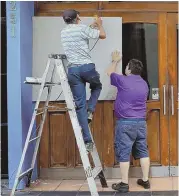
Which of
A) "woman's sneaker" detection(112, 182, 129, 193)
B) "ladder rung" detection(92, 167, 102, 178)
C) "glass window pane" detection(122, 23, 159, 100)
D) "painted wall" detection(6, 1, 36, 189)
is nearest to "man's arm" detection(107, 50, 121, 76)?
"glass window pane" detection(122, 23, 159, 100)

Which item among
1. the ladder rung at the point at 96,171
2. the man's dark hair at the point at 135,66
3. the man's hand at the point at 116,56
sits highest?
the man's hand at the point at 116,56

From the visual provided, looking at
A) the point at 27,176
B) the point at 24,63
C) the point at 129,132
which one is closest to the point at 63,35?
the point at 24,63

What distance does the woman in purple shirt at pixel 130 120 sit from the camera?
535cm

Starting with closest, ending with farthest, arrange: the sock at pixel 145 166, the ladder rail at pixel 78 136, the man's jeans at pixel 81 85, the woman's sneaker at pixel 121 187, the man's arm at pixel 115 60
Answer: the ladder rail at pixel 78 136
the man's jeans at pixel 81 85
the woman's sneaker at pixel 121 187
the sock at pixel 145 166
the man's arm at pixel 115 60

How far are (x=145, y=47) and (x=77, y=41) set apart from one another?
136cm

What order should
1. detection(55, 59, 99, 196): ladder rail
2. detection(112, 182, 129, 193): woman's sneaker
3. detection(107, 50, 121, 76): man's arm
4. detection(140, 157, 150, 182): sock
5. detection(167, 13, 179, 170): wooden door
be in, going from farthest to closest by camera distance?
1. detection(167, 13, 179, 170): wooden door
2. detection(107, 50, 121, 76): man's arm
3. detection(140, 157, 150, 182): sock
4. detection(112, 182, 129, 193): woman's sneaker
5. detection(55, 59, 99, 196): ladder rail

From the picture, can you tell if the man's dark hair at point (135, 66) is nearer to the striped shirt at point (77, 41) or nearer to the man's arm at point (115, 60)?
the man's arm at point (115, 60)

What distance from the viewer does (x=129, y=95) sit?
17.6 ft

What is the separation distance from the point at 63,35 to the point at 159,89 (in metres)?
1.70

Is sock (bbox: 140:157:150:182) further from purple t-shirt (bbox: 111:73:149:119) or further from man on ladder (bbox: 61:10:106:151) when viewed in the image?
man on ladder (bbox: 61:10:106:151)

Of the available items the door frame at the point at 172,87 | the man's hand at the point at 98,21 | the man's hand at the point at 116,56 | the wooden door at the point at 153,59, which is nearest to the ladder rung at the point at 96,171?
the wooden door at the point at 153,59

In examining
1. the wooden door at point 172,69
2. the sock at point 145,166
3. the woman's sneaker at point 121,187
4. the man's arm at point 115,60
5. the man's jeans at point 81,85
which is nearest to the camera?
the man's jeans at point 81,85

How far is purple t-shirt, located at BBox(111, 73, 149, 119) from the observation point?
537 centimetres

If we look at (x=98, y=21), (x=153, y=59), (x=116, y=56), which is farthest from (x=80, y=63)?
(x=153, y=59)
